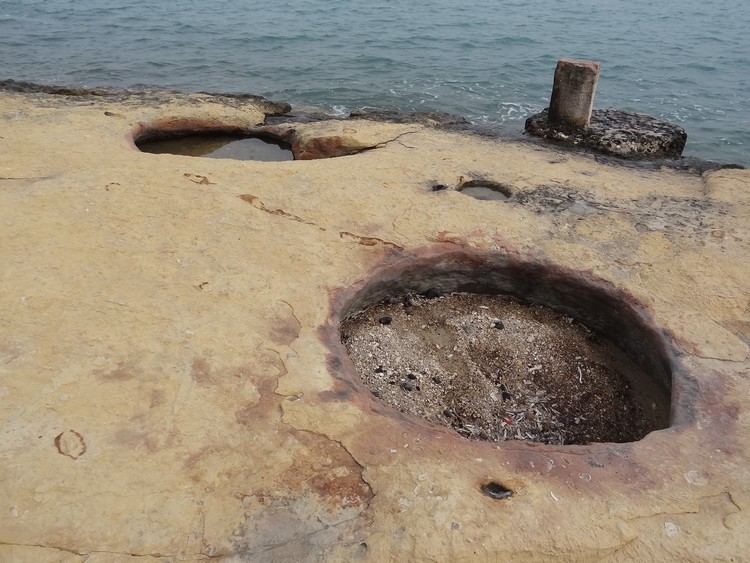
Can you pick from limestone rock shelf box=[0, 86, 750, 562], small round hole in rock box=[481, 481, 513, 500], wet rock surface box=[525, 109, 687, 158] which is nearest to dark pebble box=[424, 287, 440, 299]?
limestone rock shelf box=[0, 86, 750, 562]

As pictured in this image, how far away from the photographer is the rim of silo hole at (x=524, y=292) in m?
4.59

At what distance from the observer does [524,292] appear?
564cm

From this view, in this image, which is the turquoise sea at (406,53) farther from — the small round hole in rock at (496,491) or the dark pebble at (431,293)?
the small round hole in rock at (496,491)

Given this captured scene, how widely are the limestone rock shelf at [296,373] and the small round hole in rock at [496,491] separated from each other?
0.02 metres

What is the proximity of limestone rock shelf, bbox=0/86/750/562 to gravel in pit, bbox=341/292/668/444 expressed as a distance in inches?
22.4

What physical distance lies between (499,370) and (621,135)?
5328mm

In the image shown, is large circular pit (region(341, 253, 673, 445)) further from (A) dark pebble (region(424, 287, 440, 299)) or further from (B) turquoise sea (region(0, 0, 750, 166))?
(B) turquoise sea (region(0, 0, 750, 166))

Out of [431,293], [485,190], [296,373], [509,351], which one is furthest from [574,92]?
[296,373]

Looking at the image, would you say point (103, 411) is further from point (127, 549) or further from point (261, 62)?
point (261, 62)

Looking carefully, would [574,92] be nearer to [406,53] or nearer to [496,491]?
[496,491]

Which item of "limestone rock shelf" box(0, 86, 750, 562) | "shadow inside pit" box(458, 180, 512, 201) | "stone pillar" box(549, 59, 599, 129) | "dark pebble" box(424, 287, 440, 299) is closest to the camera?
"limestone rock shelf" box(0, 86, 750, 562)

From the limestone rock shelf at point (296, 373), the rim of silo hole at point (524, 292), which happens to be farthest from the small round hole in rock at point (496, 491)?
the rim of silo hole at point (524, 292)

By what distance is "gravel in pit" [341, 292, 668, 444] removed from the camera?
181 inches

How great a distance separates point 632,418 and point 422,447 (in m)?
2.22
